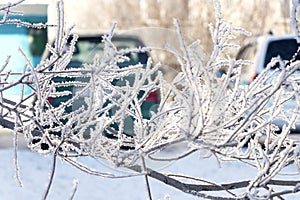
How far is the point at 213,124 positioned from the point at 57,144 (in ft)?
2.24

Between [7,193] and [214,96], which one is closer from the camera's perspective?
[214,96]

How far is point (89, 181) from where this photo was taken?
8594 millimetres

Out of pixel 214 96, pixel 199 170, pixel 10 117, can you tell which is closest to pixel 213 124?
pixel 214 96

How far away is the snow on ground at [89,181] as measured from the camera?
314 inches

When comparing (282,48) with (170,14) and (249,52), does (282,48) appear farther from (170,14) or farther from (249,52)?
(170,14)

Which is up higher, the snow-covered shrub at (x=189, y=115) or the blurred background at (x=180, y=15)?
the snow-covered shrub at (x=189, y=115)

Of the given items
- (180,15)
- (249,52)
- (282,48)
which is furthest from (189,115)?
(180,15)

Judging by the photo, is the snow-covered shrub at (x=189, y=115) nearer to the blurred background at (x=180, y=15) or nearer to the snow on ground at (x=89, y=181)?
the snow on ground at (x=89, y=181)

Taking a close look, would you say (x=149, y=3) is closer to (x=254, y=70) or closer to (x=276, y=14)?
(x=276, y=14)

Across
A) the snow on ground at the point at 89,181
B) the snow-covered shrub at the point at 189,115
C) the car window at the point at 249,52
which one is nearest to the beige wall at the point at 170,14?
the car window at the point at 249,52

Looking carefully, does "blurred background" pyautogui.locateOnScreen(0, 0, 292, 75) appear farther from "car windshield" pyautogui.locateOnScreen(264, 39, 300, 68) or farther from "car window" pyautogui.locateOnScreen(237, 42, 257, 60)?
"car windshield" pyautogui.locateOnScreen(264, 39, 300, 68)

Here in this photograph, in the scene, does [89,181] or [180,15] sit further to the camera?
[180,15]

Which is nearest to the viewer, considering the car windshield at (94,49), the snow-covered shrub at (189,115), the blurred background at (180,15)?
the snow-covered shrub at (189,115)

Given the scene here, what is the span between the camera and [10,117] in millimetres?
3262
